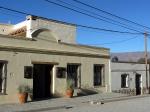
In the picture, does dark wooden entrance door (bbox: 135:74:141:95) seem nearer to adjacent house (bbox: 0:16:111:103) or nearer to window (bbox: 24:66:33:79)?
adjacent house (bbox: 0:16:111:103)

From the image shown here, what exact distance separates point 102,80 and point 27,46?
8.82 m

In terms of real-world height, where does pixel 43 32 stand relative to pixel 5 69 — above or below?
above

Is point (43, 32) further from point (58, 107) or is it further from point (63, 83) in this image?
point (58, 107)

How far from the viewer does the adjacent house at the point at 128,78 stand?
2950cm

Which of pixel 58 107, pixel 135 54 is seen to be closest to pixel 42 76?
pixel 58 107

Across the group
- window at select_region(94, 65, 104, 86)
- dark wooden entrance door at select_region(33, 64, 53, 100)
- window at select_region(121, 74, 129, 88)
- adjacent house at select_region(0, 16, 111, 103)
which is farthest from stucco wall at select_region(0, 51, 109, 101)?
window at select_region(121, 74, 129, 88)

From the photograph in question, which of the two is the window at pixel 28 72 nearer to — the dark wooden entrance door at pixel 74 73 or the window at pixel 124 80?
the dark wooden entrance door at pixel 74 73

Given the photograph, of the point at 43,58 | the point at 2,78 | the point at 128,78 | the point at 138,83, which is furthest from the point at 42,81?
the point at 138,83

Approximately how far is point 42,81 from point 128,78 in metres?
11.2

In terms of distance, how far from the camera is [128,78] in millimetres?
31734

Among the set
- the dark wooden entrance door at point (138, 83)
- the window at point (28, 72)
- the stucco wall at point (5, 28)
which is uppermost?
the stucco wall at point (5, 28)

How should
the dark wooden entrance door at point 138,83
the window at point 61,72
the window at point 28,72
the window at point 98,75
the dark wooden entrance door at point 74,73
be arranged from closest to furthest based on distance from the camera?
A: the window at point 28,72 < the window at point 61,72 < the dark wooden entrance door at point 74,73 < the window at point 98,75 < the dark wooden entrance door at point 138,83

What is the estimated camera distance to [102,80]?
2781 cm

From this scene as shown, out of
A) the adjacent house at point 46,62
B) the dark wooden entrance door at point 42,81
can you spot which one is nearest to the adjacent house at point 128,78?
the adjacent house at point 46,62
